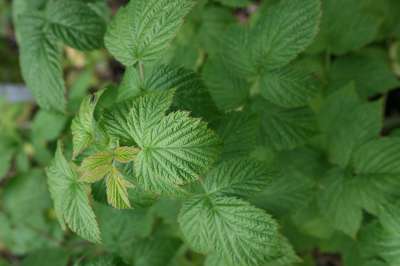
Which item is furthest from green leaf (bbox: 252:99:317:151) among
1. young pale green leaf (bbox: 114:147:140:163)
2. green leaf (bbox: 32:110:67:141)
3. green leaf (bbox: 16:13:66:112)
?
green leaf (bbox: 32:110:67:141)

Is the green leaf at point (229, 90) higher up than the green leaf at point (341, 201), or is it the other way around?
the green leaf at point (229, 90)

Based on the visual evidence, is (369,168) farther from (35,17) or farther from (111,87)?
(35,17)

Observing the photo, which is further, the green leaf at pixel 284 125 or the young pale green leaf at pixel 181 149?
the green leaf at pixel 284 125

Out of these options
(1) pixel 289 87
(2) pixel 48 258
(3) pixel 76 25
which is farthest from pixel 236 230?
(2) pixel 48 258

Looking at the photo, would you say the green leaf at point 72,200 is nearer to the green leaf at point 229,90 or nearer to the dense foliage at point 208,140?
the dense foliage at point 208,140

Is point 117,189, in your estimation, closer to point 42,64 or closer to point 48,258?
point 42,64

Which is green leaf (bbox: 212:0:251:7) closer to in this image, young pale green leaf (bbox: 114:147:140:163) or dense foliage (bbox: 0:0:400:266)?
dense foliage (bbox: 0:0:400:266)

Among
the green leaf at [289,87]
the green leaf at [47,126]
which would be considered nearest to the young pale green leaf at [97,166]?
the green leaf at [289,87]
